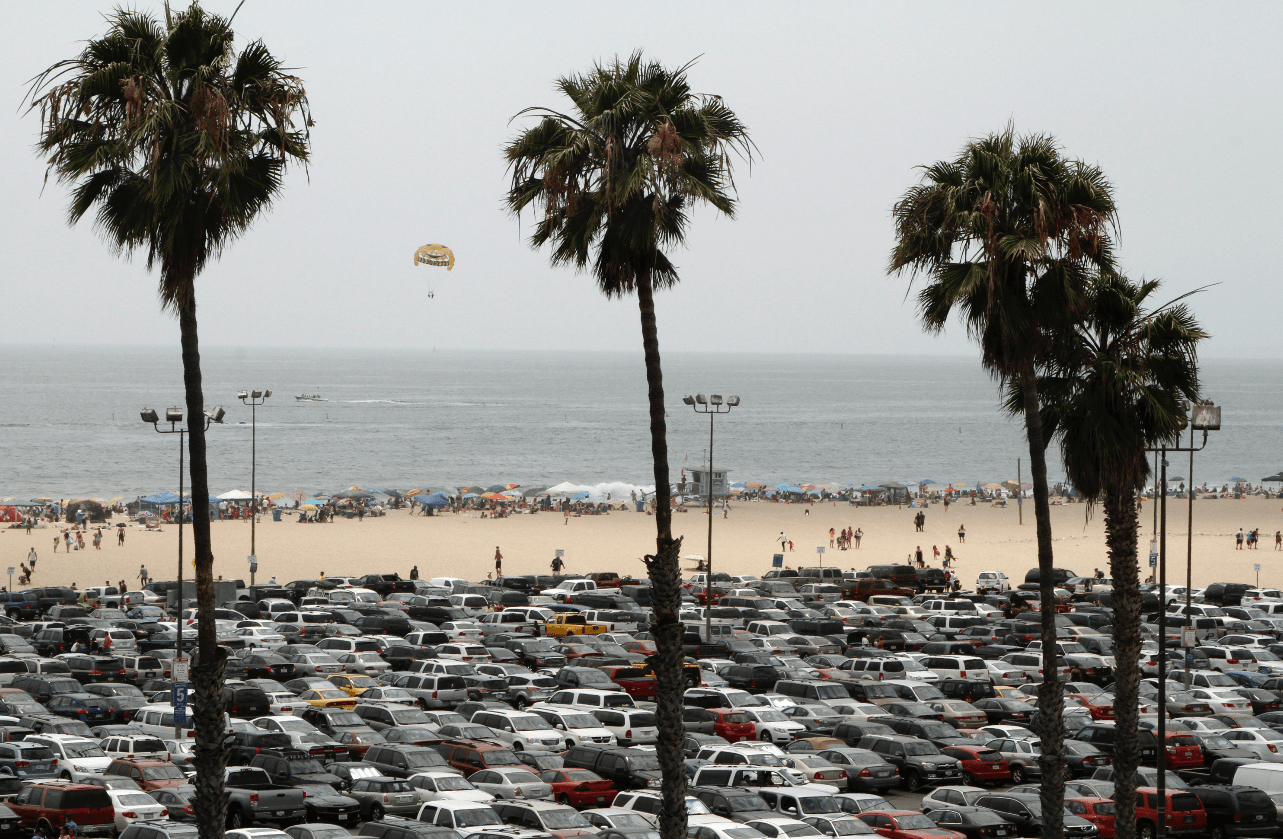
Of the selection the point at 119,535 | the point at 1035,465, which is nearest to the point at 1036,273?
A: the point at 1035,465

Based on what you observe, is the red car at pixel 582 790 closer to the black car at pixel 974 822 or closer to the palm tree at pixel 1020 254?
the black car at pixel 974 822

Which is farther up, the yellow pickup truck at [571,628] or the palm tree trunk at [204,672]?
the palm tree trunk at [204,672]

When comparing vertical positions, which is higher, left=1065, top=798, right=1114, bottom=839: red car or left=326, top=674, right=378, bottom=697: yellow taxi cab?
left=1065, top=798, right=1114, bottom=839: red car

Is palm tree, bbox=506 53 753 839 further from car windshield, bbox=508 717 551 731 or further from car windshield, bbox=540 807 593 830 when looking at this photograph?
car windshield, bbox=508 717 551 731

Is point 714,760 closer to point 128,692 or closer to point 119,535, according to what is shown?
point 128,692

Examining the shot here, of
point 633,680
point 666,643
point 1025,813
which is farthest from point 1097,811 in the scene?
point 633,680

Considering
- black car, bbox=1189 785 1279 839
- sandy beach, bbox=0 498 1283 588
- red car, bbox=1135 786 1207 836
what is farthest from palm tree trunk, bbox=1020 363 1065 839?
sandy beach, bbox=0 498 1283 588

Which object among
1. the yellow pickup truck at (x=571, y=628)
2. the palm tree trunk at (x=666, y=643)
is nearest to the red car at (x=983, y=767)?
the palm tree trunk at (x=666, y=643)
